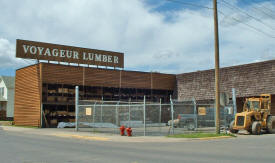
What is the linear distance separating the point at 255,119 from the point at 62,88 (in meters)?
20.5

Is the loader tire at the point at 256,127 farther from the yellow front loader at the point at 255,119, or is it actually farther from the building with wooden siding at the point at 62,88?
the building with wooden siding at the point at 62,88

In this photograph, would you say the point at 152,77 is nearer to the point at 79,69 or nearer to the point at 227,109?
the point at 79,69

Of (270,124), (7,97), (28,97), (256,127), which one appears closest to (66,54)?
(28,97)

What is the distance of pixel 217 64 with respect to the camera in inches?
837

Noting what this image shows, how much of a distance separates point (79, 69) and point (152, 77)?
403 inches

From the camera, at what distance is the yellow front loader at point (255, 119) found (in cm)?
2256

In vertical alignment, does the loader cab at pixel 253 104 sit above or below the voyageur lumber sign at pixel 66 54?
below

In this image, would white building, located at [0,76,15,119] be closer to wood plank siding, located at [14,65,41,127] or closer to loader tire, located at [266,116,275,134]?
wood plank siding, located at [14,65,41,127]

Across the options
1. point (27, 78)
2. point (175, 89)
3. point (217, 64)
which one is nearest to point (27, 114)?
point (27, 78)

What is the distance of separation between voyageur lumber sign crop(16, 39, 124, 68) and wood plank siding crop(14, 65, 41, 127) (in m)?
1.85

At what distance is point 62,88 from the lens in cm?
3528

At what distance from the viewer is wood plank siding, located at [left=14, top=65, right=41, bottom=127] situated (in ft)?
111

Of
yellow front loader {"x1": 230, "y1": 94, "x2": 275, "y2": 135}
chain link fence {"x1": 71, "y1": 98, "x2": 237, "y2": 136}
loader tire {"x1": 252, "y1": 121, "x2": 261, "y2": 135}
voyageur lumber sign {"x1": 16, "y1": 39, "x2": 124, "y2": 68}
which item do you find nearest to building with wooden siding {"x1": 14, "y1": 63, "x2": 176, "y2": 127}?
voyageur lumber sign {"x1": 16, "y1": 39, "x2": 124, "y2": 68}

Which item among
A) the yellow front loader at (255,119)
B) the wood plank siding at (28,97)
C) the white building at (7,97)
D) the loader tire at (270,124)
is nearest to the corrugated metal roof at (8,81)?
the white building at (7,97)
